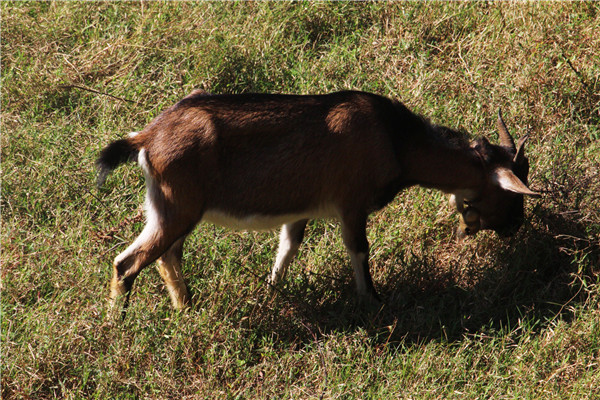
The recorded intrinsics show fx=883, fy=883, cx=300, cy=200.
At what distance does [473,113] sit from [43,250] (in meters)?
3.60

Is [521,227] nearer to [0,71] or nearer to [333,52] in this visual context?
[333,52]

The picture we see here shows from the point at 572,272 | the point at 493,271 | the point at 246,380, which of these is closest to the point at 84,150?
the point at 246,380

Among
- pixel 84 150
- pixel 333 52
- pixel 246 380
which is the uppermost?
pixel 333 52

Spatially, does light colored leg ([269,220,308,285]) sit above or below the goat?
below

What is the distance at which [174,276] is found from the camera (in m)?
5.91

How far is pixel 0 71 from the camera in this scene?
26.9ft

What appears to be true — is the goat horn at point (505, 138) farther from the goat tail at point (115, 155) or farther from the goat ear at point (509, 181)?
the goat tail at point (115, 155)

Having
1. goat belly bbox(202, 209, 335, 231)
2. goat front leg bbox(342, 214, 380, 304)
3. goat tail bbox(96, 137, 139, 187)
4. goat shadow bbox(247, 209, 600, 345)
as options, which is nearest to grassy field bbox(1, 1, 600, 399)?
goat shadow bbox(247, 209, 600, 345)

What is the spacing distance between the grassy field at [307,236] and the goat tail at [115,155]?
0.92 m

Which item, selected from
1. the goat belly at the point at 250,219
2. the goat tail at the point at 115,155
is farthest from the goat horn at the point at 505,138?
the goat tail at the point at 115,155

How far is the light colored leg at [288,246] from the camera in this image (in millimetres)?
6191

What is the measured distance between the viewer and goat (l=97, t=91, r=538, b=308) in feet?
17.8

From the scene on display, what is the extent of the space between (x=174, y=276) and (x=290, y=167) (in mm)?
1093

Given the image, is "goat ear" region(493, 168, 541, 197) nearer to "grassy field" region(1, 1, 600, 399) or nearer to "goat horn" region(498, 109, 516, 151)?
"goat horn" region(498, 109, 516, 151)
